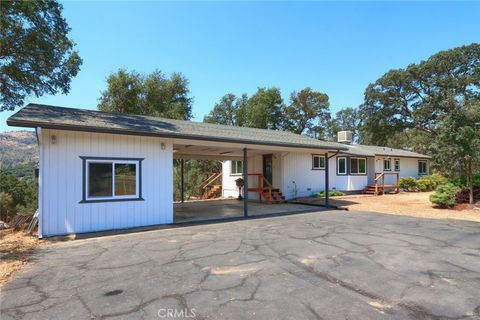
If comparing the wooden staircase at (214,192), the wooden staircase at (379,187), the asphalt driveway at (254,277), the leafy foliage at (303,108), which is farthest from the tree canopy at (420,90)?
the asphalt driveway at (254,277)

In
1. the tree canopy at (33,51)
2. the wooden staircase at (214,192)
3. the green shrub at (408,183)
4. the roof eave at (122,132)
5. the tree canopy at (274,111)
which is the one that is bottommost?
the wooden staircase at (214,192)

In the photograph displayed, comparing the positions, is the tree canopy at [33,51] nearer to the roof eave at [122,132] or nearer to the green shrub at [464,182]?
the roof eave at [122,132]

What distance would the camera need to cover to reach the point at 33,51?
36.2 ft

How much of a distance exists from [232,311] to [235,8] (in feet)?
37.4

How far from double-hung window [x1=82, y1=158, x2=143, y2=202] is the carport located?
1.83 m

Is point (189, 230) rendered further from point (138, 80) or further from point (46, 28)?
point (138, 80)

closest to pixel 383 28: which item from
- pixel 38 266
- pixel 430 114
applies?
pixel 38 266

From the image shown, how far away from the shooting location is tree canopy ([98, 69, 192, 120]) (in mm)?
25406

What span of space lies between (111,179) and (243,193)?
398 inches

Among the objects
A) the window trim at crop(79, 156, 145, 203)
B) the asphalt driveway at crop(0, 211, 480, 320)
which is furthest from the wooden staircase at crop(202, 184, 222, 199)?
the asphalt driveway at crop(0, 211, 480, 320)

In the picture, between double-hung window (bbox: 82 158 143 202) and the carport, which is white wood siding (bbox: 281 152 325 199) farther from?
double-hung window (bbox: 82 158 143 202)

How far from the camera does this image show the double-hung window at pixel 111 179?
8.17 metres

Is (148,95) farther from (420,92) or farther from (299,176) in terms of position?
(420,92)

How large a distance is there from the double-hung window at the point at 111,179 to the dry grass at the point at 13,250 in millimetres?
1584
